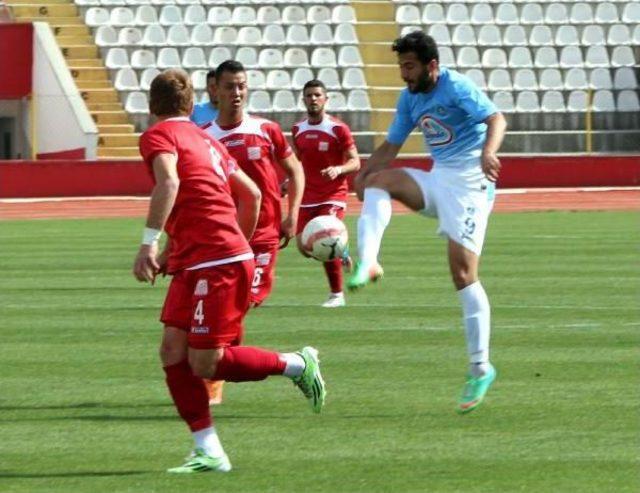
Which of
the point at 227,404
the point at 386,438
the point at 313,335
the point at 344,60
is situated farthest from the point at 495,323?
the point at 344,60

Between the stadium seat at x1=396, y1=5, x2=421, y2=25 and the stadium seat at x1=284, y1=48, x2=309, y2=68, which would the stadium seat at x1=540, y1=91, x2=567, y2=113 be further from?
the stadium seat at x1=284, y1=48, x2=309, y2=68

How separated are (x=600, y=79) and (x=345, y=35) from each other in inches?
252

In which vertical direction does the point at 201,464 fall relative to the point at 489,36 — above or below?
below

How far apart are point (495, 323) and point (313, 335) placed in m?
1.66

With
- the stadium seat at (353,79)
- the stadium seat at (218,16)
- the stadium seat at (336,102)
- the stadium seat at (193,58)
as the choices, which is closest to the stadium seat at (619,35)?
the stadium seat at (353,79)

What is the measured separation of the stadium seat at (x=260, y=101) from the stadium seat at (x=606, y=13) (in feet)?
30.8

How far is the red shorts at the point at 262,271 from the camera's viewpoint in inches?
428

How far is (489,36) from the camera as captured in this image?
4188cm

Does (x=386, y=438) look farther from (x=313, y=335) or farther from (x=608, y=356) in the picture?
(x=313, y=335)

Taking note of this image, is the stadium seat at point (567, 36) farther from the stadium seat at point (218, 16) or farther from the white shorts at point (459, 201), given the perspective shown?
the white shorts at point (459, 201)

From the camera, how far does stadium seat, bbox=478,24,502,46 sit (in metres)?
41.8

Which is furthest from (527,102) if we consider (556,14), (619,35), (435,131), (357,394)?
(435,131)

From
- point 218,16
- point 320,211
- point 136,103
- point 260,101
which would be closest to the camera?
point 320,211

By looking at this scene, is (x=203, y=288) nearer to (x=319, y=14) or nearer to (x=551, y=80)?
(x=551, y=80)
